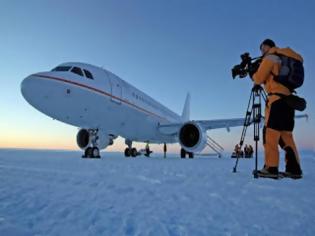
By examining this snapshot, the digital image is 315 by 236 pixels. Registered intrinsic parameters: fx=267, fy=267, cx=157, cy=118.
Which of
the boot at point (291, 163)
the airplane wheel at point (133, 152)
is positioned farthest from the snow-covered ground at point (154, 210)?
the airplane wheel at point (133, 152)

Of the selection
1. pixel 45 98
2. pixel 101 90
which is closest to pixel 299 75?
pixel 45 98

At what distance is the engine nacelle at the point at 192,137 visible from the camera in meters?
14.1

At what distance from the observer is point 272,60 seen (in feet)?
13.0

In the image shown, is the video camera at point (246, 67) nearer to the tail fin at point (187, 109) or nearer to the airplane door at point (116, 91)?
the airplane door at point (116, 91)

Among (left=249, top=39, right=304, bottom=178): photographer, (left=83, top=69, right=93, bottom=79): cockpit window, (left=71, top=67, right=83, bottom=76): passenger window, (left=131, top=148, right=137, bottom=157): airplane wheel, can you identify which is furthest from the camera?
(left=131, top=148, right=137, bottom=157): airplane wheel

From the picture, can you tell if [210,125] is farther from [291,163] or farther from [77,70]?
[291,163]

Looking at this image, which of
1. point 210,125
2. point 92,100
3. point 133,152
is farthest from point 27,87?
point 210,125

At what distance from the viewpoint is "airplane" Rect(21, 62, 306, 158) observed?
9.80m

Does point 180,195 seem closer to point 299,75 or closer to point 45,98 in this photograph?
point 299,75

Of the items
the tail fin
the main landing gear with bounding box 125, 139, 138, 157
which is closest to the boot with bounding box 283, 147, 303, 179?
the main landing gear with bounding box 125, 139, 138, 157

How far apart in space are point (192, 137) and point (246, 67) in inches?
427

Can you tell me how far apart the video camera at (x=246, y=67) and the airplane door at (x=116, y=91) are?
8.56 m

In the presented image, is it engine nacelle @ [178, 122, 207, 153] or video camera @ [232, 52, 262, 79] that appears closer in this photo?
video camera @ [232, 52, 262, 79]

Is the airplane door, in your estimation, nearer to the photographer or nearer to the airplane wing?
the airplane wing
